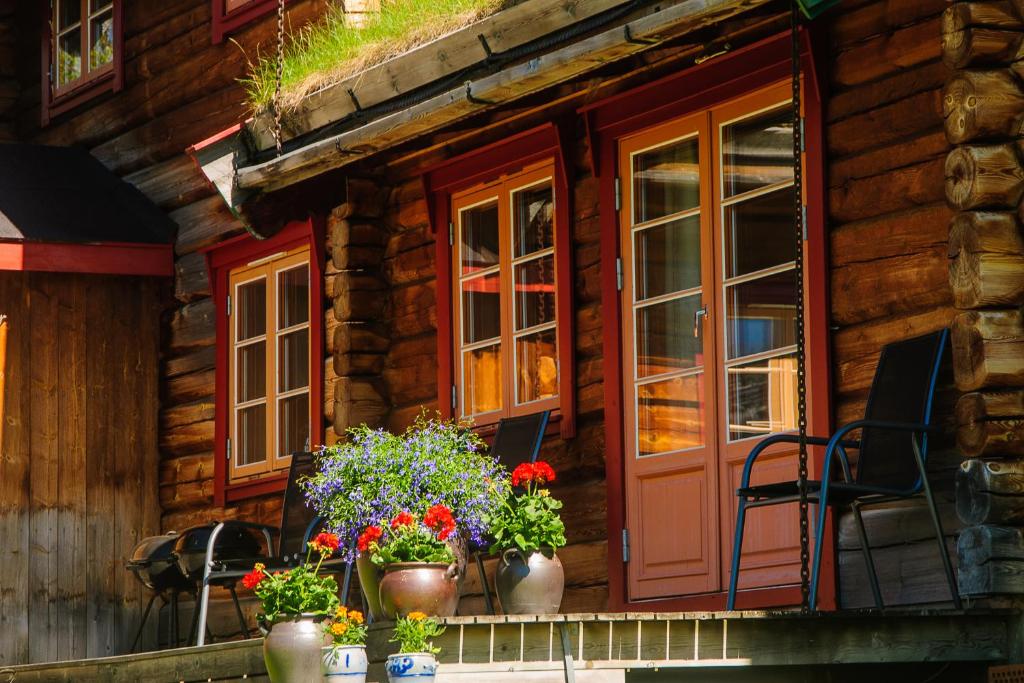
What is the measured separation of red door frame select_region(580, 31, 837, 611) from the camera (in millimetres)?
7109

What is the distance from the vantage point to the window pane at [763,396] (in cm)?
738

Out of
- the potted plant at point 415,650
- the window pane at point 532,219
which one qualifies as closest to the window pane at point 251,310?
the window pane at point 532,219

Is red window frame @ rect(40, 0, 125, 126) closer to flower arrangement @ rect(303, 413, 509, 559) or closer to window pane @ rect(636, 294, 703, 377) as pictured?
window pane @ rect(636, 294, 703, 377)

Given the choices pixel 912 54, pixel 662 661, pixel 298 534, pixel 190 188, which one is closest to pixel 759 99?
pixel 912 54

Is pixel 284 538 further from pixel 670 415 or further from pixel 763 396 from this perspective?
pixel 763 396

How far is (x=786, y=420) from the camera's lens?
24.2 ft

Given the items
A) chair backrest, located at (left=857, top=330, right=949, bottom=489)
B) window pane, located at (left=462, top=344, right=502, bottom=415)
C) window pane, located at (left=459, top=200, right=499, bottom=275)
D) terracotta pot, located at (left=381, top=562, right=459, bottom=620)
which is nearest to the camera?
terracotta pot, located at (left=381, top=562, right=459, bottom=620)

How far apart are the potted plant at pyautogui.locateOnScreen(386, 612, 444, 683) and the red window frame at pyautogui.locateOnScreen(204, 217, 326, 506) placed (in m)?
4.11

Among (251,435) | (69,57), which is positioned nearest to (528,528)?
(251,435)

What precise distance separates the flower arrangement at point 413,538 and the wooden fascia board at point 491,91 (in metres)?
1.95

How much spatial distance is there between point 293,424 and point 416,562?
167 inches

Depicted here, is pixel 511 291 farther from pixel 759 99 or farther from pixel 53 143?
pixel 53 143

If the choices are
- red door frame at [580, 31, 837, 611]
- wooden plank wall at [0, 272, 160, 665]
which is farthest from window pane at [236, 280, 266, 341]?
red door frame at [580, 31, 837, 611]

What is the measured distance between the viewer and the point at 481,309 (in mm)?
9062
